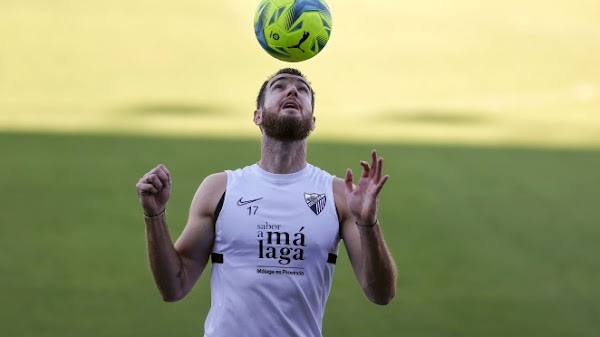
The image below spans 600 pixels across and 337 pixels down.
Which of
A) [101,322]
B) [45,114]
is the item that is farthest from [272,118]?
[45,114]

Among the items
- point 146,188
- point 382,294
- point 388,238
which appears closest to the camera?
point 146,188

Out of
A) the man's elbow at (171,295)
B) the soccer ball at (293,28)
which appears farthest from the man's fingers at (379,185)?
the soccer ball at (293,28)

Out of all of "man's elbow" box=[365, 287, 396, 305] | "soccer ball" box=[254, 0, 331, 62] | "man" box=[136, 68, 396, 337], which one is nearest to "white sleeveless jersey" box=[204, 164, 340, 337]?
"man" box=[136, 68, 396, 337]

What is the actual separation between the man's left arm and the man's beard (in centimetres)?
35

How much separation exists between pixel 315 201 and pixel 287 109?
0.50 meters

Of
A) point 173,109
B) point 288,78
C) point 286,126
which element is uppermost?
point 173,109

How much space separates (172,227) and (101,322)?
2.70 metres

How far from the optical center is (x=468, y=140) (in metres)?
17.6

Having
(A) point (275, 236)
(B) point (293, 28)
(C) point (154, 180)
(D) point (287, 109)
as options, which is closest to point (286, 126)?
(D) point (287, 109)

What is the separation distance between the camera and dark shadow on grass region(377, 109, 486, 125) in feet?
63.2

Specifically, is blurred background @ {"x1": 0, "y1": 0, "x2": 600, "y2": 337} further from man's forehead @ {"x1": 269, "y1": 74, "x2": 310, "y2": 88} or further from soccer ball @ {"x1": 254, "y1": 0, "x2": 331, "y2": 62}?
man's forehead @ {"x1": 269, "y1": 74, "x2": 310, "y2": 88}

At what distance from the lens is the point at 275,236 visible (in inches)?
218

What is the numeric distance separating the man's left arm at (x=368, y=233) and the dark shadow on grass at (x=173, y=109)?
44.9 ft

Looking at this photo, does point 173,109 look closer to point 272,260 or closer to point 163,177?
point 272,260
